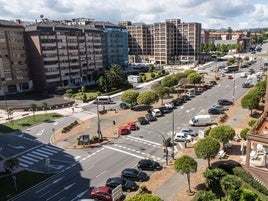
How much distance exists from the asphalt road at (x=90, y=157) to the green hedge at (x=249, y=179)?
39.9 feet

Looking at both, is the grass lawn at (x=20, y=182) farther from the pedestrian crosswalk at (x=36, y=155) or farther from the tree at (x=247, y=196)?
the tree at (x=247, y=196)

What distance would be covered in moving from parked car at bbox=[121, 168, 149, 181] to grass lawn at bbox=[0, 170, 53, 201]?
38.6 ft

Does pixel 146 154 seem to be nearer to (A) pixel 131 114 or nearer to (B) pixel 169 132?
(B) pixel 169 132

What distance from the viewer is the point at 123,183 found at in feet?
120

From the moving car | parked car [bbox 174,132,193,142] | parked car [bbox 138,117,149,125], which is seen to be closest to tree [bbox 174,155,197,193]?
the moving car

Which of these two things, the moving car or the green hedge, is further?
the moving car

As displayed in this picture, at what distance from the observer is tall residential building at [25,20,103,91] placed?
98.8 m

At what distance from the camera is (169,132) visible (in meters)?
56.4

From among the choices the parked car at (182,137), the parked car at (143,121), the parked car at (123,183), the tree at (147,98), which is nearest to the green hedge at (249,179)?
the parked car at (123,183)

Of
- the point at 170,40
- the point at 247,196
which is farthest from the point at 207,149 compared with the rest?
the point at 170,40

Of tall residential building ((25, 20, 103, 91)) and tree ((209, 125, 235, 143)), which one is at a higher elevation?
tall residential building ((25, 20, 103, 91))

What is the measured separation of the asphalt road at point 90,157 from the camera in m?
37.4

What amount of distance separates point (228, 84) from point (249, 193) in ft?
272

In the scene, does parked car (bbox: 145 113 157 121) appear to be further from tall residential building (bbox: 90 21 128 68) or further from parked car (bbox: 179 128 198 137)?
tall residential building (bbox: 90 21 128 68)
